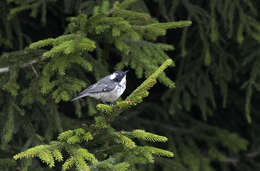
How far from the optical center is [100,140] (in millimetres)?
2748

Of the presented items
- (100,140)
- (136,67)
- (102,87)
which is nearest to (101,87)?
(102,87)

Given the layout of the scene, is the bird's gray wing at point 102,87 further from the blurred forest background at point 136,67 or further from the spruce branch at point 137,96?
the spruce branch at point 137,96

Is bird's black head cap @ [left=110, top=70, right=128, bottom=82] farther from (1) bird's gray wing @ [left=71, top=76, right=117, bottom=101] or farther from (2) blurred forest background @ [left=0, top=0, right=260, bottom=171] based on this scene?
(2) blurred forest background @ [left=0, top=0, right=260, bottom=171]

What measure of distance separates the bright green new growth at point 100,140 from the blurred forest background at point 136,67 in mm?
96

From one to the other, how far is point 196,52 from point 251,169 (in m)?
2.41

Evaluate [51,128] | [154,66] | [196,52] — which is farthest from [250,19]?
[51,128]

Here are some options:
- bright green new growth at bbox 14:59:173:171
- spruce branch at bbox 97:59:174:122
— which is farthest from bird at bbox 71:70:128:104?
spruce branch at bbox 97:59:174:122

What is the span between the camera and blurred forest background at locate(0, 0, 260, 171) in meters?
3.38

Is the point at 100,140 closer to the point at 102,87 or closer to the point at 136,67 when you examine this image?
the point at 102,87

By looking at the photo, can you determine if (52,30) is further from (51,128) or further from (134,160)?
(134,160)

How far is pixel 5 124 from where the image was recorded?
3512mm

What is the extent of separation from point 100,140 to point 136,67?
1111 mm

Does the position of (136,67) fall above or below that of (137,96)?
below

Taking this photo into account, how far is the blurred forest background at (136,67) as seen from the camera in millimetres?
3383
